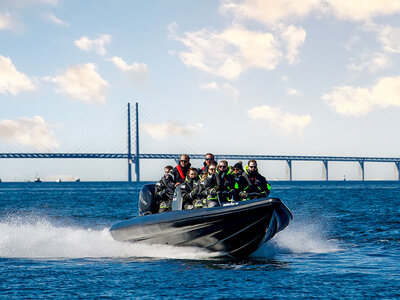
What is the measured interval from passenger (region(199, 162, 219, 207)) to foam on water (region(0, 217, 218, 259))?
4.09 ft

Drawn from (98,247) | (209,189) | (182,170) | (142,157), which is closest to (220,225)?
(209,189)

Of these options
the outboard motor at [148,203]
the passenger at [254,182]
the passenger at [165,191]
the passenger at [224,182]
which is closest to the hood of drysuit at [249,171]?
the passenger at [254,182]

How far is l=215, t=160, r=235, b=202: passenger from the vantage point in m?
11.2

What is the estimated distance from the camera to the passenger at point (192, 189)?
11461 mm

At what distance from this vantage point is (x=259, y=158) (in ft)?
382

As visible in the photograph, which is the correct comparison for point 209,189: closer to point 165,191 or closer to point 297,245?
point 165,191

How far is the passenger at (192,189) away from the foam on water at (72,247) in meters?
1.09

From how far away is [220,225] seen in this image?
11141mm

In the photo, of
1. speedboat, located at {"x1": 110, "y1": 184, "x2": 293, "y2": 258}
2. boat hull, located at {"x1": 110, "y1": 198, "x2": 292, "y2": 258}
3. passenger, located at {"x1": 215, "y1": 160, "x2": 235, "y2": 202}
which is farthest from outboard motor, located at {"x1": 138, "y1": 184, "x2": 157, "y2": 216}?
passenger, located at {"x1": 215, "y1": 160, "x2": 235, "y2": 202}

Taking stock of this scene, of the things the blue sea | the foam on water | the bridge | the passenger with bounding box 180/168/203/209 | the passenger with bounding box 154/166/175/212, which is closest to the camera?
the blue sea

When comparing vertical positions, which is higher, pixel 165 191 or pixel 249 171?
pixel 249 171

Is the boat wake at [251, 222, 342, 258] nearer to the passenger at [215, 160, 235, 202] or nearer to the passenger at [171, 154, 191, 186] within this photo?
the passenger at [215, 160, 235, 202]

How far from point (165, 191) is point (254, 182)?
212 cm

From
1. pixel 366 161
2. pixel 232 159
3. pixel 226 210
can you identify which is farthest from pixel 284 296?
pixel 366 161
